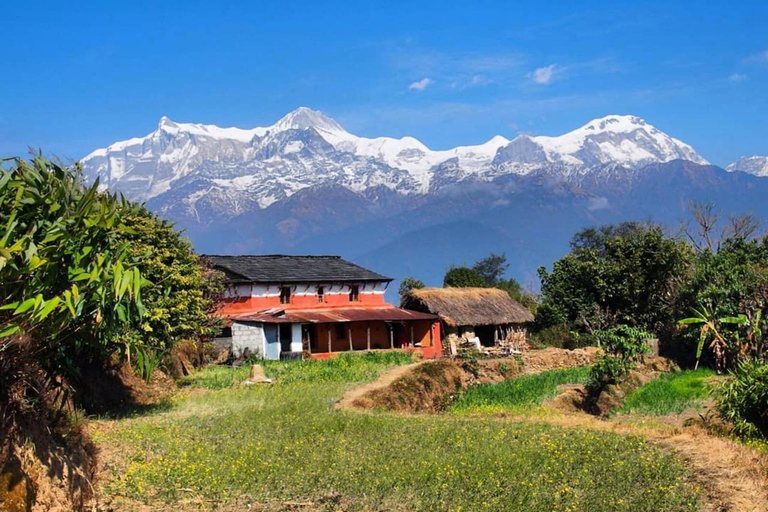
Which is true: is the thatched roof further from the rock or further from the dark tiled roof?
the rock

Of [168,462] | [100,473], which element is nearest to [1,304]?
[100,473]

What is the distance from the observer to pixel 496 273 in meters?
107

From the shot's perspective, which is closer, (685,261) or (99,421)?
(99,421)

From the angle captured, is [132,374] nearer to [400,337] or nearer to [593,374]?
[593,374]

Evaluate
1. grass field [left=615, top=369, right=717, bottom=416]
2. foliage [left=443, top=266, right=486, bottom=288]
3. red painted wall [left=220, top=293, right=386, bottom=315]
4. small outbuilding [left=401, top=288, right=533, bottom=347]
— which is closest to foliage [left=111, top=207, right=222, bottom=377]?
red painted wall [left=220, top=293, right=386, bottom=315]

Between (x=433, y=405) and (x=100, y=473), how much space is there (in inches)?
623

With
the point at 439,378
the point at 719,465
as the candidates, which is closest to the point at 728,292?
the point at 439,378

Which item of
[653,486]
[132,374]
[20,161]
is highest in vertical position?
[20,161]

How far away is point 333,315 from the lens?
4444 centimetres

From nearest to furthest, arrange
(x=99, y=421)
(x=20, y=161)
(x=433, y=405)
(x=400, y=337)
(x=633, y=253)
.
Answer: (x=20, y=161)
(x=99, y=421)
(x=433, y=405)
(x=633, y=253)
(x=400, y=337)

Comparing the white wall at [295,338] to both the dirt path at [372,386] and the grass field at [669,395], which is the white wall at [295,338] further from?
the grass field at [669,395]

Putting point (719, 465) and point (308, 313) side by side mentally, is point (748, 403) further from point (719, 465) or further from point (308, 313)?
point (308, 313)

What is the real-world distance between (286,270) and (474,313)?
11.8 meters

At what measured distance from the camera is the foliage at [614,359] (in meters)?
27.0
